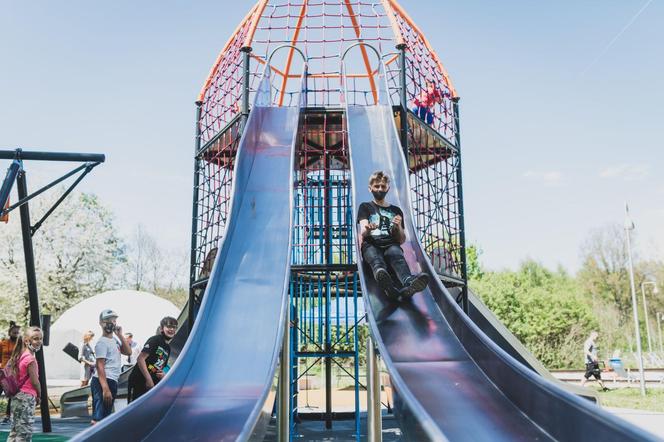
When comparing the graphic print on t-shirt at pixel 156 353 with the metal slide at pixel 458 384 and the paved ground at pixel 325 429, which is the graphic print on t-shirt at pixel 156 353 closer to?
the metal slide at pixel 458 384

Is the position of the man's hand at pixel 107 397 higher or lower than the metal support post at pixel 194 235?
lower

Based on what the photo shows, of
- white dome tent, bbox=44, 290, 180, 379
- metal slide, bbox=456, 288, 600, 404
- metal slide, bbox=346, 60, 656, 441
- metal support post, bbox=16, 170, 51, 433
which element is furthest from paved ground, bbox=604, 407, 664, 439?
white dome tent, bbox=44, 290, 180, 379

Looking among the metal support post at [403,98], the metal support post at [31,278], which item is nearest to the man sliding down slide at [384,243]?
the metal support post at [403,98]

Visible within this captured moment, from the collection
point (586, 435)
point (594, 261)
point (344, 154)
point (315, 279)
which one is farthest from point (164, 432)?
point (594, 261)

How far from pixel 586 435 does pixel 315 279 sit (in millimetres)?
7016

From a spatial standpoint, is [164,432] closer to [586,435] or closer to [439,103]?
[586,435]

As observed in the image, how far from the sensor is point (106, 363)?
7.19 m

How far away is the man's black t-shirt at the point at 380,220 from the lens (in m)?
7.07

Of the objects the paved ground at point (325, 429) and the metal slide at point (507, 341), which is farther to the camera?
the metal slide at point (507, 341)

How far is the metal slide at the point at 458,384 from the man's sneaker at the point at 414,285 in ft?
0.69

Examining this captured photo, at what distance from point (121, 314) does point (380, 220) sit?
69.4 ft

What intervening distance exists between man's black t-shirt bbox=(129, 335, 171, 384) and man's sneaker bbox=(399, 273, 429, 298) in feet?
8.89

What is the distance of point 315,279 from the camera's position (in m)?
10.5

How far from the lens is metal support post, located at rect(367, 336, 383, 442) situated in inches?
211
